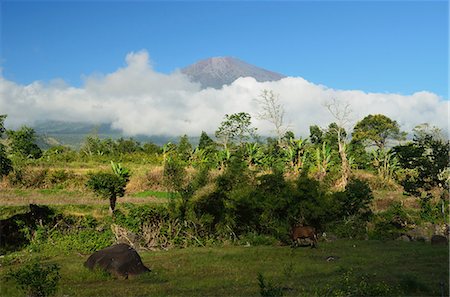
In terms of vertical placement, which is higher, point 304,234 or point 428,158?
point 428,158

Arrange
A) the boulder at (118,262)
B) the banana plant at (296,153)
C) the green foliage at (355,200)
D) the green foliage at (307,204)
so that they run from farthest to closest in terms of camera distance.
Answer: the banana plant at (296,153) → the green foliage at (355,200) → the green foliage at (307,204) → the boulder at (118,262)

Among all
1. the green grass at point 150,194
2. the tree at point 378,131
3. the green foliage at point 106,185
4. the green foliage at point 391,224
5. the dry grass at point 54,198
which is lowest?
the dry grass at point 54,198

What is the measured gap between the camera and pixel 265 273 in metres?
13.1

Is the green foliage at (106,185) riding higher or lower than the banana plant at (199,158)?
lower

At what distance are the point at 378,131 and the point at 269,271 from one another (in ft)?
176

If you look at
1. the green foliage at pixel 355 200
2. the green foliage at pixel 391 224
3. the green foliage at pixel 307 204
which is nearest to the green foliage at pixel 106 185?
the green foliage at pixel 307 204

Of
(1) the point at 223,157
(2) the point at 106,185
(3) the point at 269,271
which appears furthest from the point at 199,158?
(3) the point at 269,271

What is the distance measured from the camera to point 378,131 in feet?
205

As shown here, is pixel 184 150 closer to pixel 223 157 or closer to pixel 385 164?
pixel 223 157

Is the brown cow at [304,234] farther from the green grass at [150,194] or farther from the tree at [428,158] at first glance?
the green grass at [150,194]

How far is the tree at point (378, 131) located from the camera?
60906 mm

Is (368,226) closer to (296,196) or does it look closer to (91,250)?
(296,196)

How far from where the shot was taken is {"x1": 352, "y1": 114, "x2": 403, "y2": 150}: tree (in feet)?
200

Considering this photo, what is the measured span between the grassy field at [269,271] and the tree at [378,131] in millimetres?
43859
